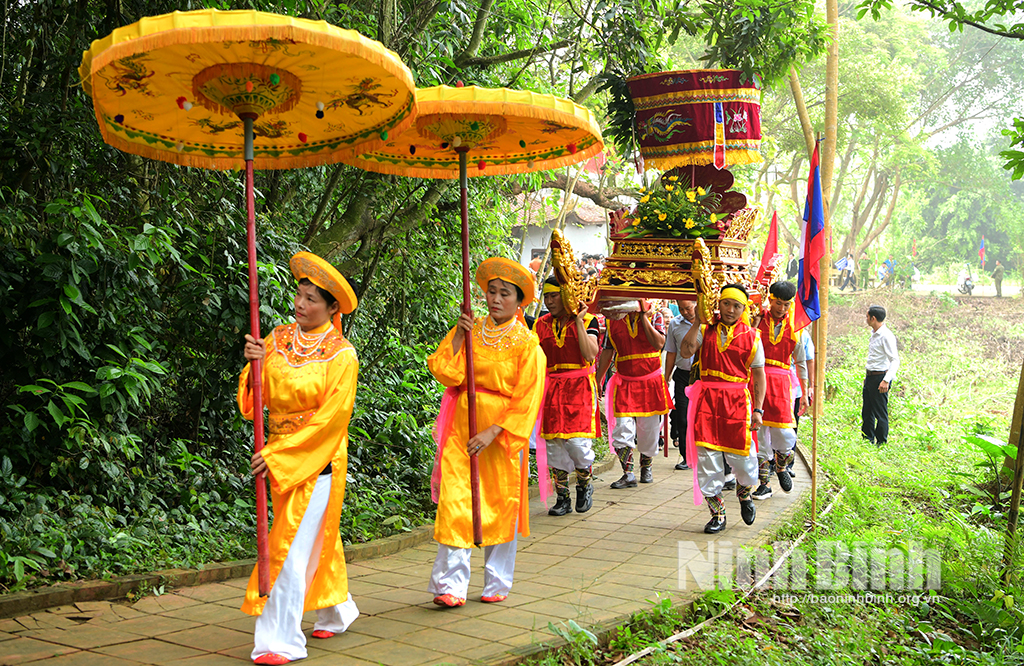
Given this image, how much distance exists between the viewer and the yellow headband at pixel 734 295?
717 centimetres

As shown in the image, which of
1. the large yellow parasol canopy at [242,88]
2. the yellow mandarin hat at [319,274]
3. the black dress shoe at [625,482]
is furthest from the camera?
the black dress shoe at [625,482]

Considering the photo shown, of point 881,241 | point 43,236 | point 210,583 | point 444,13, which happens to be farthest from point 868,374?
point 881,241

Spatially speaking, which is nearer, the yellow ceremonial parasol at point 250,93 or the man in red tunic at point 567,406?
the yellow ceremonial parasol at point 250,93

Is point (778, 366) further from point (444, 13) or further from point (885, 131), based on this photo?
point (885, 131)

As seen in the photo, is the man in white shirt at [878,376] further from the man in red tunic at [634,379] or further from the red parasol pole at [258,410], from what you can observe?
the red parasol pole at [258,410]

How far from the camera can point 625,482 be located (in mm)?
8914

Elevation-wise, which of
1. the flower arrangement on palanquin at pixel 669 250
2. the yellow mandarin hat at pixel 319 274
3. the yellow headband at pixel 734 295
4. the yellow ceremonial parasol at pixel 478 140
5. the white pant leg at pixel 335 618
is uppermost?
the yellow ceremonial parasol at pixel 478 140

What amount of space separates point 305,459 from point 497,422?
1306mm

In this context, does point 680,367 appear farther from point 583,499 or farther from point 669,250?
point 583,499

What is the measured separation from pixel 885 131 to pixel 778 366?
2074 cm

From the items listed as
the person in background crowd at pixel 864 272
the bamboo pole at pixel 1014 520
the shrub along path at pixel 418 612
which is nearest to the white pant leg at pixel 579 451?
the shrub along path at pixel 418 612

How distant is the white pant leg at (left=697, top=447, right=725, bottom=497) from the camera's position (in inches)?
278

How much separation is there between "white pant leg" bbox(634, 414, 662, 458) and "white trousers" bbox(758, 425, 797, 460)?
99 centimetres

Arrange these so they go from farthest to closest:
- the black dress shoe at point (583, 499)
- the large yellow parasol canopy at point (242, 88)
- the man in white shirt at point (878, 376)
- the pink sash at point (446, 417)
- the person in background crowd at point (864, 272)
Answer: the person in background crowd at point (864, 272)
the man in white shirt at point (878, 376)
the black dress shoe at point (583, 499)
the pink sash at point (446, 417)
the large yellow parasol canopy at point (242, 88)
